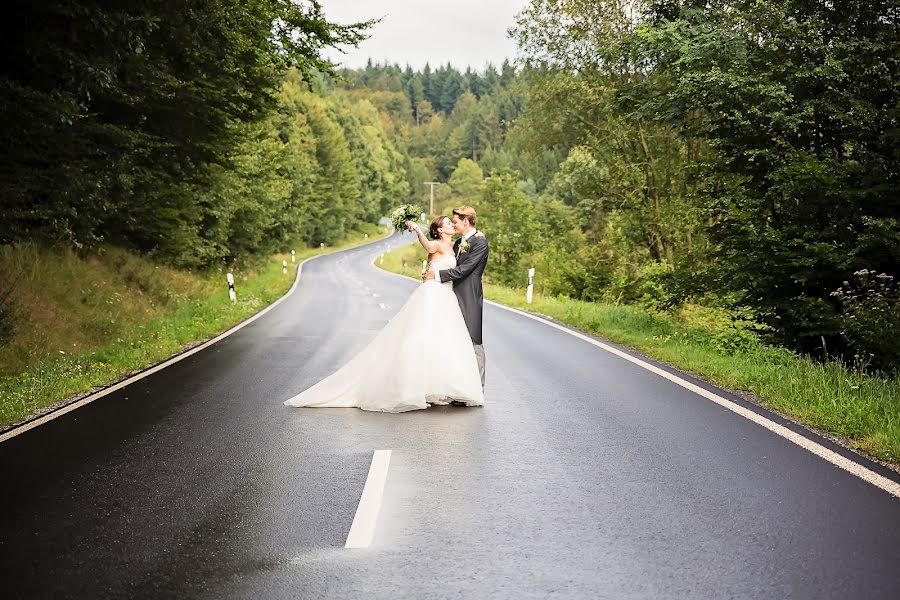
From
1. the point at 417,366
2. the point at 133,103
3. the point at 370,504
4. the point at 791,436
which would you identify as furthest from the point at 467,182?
the point at 370,504

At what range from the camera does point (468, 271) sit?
828 centimetres

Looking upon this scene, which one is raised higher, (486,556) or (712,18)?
(712,18)

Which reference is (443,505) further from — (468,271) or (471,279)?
(471,279)

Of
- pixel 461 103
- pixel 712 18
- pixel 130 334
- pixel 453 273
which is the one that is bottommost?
pixel 130 334

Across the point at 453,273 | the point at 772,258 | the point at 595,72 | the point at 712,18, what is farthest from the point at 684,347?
the point at 595,72

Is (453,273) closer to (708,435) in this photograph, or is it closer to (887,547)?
(708,435)

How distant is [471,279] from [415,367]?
4.35ft

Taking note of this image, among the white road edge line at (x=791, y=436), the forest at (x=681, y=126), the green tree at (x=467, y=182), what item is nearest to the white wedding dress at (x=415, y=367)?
the white road edge line at (x=791, y=436)

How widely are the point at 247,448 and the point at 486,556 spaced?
3020mm

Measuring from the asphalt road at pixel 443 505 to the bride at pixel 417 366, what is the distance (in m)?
0.22

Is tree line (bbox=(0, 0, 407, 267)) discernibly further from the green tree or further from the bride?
the green tree

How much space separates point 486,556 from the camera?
12.8 ft

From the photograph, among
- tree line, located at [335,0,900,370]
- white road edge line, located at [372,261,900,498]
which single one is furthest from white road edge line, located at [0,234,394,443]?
tree line, located at [335,0,900,370]

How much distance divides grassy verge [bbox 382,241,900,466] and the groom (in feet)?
10.6
